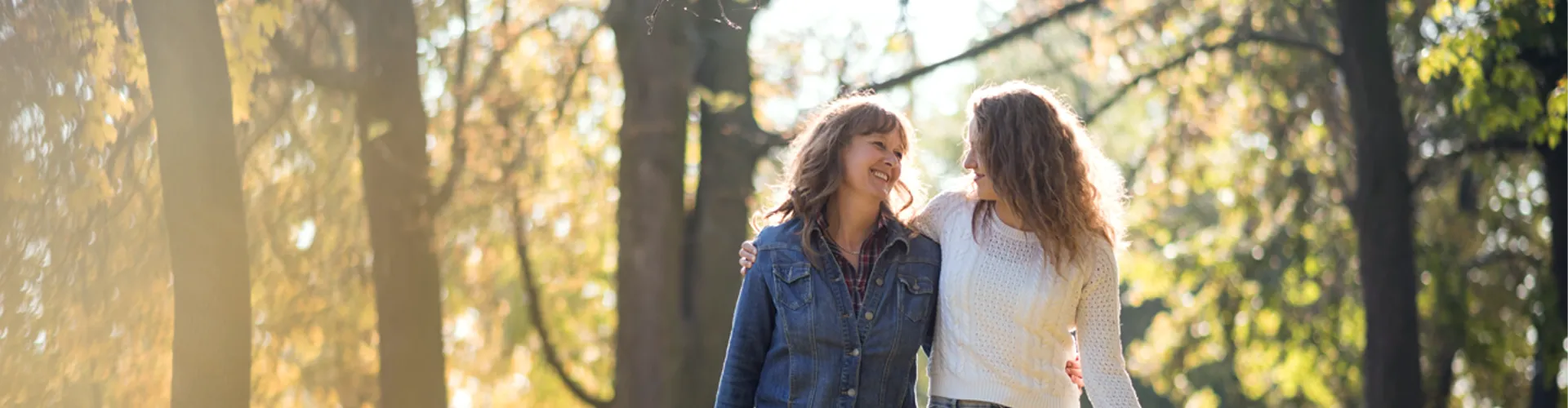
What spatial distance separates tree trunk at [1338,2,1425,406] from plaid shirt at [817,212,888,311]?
8177 millimetres

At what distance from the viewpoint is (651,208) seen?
30.0 ft

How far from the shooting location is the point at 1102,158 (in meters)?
4.60

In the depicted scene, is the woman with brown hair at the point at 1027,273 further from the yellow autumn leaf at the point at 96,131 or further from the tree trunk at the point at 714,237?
the tree trunk at the point at 714,237

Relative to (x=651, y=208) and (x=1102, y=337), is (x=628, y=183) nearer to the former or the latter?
(x=651, y=208)

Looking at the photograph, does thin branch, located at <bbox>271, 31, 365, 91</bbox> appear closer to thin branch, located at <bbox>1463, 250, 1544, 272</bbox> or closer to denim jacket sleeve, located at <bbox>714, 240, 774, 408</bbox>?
denim jacket sleeve, located at <bbox>714, 240, 774, 408</bbox>

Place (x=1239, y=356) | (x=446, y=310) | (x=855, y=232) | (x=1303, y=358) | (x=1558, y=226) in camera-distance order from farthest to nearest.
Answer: (x=1239, y=356) → (x=1303, y=358) → (x=446, y=310) → (x=1558, y=226) → (x=855, y=232)

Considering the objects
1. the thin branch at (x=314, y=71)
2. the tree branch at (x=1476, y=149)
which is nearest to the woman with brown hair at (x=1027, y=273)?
the thin branch at (x=314, y=71)

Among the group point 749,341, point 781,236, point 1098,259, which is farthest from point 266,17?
point 1098,259

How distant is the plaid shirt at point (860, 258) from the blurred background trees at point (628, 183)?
81cm

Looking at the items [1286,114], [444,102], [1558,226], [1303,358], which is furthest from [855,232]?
[1303,358]

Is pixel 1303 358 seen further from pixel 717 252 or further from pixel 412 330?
pixel 412 330

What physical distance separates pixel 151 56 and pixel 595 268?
935cm

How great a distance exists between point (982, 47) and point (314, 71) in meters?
4.15

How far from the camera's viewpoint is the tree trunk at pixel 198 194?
20.3ft
